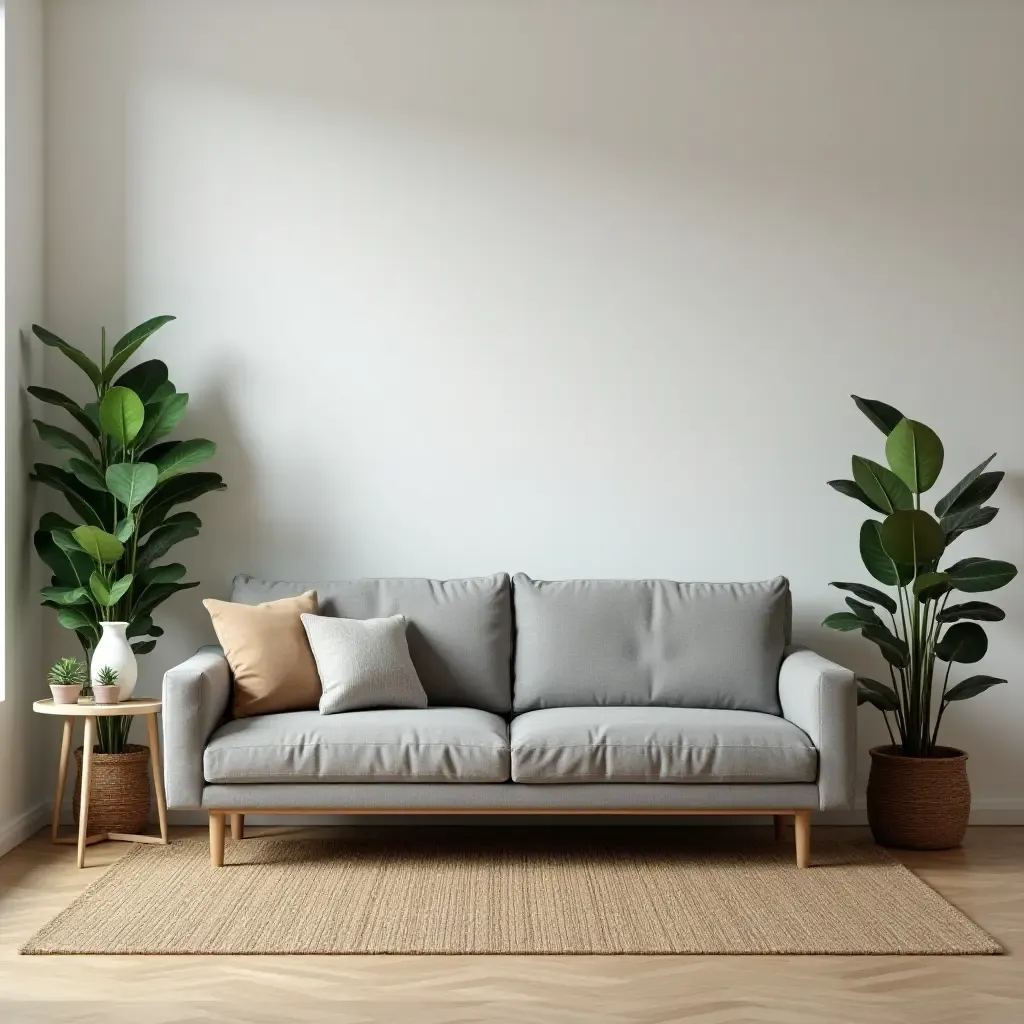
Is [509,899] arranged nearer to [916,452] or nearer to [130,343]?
[916,452]

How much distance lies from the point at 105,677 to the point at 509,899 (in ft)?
5.11

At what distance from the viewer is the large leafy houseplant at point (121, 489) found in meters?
4.32

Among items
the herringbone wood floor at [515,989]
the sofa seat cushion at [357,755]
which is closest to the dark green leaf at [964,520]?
the herringbone wood floor at [515,989]

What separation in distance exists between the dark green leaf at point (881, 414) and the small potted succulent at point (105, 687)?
2794 millimetres

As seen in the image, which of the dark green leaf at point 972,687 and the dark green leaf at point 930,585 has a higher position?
the dark green leaf at point 930,585

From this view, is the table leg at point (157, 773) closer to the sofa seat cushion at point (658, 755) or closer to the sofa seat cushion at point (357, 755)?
the sofa seat cushion at point (357, 755)


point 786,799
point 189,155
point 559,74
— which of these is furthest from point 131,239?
point 786,799

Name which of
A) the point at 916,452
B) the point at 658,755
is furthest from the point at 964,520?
the point at 658,755

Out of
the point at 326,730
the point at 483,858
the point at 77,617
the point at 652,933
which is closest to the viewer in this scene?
the point at 652,933

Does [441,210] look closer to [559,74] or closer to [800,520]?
[559,74]

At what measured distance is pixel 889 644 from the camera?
14.2 ft

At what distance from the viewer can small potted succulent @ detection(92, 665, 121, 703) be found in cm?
410

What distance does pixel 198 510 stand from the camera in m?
4.77

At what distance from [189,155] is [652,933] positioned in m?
3.34
